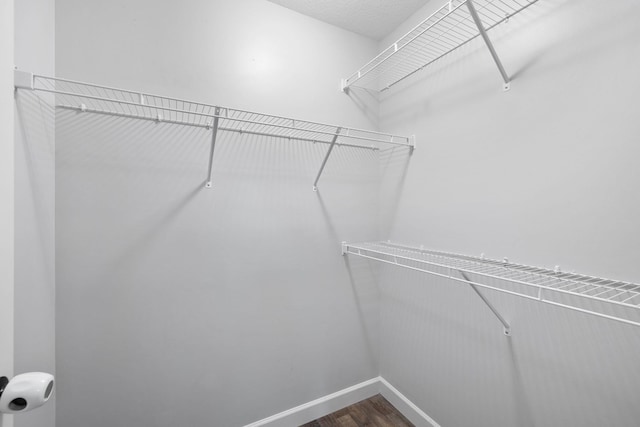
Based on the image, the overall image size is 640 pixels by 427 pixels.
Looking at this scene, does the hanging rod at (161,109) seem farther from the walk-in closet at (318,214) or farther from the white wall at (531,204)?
the white wall at (531,204)

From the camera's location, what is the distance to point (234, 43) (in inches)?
55.3

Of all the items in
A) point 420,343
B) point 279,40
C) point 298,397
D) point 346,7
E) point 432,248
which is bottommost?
point 298,397

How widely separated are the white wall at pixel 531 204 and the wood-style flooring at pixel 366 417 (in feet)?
0.67

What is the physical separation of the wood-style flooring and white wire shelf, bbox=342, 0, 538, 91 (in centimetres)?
194

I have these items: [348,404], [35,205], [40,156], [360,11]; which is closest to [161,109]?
[40,156]

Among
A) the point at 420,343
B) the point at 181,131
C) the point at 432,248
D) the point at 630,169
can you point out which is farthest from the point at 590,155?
the point at 181,131

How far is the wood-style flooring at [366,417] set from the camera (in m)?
1.59

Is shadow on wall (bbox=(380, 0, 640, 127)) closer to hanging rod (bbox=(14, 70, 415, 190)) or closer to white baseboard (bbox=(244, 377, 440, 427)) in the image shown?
hanging rod (bbox=(14, 70, 415, 190))

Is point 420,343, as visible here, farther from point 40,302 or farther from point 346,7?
point 346,7

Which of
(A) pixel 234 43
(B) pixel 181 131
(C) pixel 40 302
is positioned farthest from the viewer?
(A) pixel 234 43

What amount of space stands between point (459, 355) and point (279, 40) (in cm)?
200

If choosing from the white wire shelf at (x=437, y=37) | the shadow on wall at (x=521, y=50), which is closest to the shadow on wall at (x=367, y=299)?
the shadow on wall at (x=521, y=50)

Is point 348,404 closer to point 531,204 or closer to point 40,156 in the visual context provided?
point 531,204

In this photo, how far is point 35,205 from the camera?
0.94 meters
